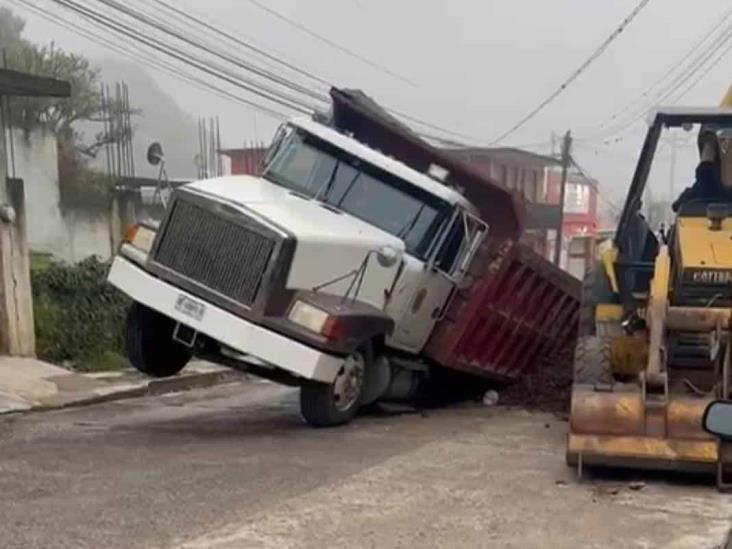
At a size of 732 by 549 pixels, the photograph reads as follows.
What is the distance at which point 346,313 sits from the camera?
971 cm

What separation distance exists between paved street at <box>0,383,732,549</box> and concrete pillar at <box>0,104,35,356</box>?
4272 mm

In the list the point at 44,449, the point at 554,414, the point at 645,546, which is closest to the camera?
the point at 645,546

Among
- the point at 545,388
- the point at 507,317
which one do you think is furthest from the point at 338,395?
the point at 545,388

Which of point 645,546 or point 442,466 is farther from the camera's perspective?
point 442,466

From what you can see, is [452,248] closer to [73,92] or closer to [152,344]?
[152,344]

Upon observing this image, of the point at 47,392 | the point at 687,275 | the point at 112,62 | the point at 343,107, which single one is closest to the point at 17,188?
the point at 47,392

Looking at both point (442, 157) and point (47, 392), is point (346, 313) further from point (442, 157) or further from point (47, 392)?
point (47, 392)

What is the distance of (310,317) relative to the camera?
9.47 metres

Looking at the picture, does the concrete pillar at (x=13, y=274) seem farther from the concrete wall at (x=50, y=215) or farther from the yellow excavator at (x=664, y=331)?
the yellow excavator at (x=664, y=331)

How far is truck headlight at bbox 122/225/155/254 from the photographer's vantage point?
992 centimetres

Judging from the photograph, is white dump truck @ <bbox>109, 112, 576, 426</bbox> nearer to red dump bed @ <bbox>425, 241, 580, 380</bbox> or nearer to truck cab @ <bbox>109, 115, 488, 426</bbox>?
truck cab @ <bbox>109, 115, 488, 426</bbox>

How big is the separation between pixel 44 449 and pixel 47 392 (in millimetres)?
3962

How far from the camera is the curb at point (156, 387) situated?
1226cm

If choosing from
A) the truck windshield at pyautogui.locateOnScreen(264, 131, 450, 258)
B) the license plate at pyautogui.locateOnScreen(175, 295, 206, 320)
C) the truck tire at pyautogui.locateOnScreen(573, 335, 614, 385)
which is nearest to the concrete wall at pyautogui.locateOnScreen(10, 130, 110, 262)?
the truck windshield at pyautogui.locateOnScreen(264, 131, 450, 258)
